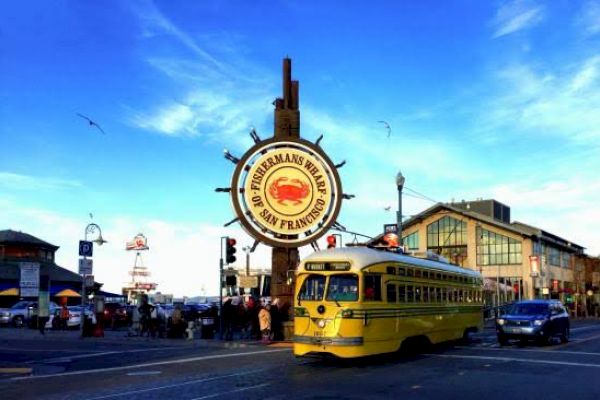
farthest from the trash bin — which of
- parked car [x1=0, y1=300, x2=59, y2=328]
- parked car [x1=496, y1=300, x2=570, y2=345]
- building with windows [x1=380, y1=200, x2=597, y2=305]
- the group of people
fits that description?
building with windows [x1=380, y1=200, x2=597, y2=305]

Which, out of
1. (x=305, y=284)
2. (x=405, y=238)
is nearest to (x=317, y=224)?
(x=305, y=284)

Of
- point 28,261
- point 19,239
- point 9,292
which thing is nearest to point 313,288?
point 9,292

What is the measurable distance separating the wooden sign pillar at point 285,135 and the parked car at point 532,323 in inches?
344

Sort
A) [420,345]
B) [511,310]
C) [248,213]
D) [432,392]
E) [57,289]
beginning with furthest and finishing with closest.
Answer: [57,289]
[248,213]
[511,310]
[420,345]
[432,392]

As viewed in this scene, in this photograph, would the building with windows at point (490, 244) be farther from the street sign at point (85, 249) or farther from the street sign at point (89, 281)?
the street sign at point (85, 249)

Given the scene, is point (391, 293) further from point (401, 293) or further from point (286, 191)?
point (286, 191)

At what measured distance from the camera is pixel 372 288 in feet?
58.9

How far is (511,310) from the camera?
25359 mm

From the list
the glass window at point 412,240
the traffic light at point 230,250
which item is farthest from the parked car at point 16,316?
the glass window at point 412,240

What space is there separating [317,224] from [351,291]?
455 inches

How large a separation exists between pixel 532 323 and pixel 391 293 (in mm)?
7433

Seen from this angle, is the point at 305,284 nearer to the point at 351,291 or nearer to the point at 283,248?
the point at 351,291

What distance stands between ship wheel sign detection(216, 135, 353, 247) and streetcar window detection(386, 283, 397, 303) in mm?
9979

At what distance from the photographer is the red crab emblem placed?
28.8 metres
